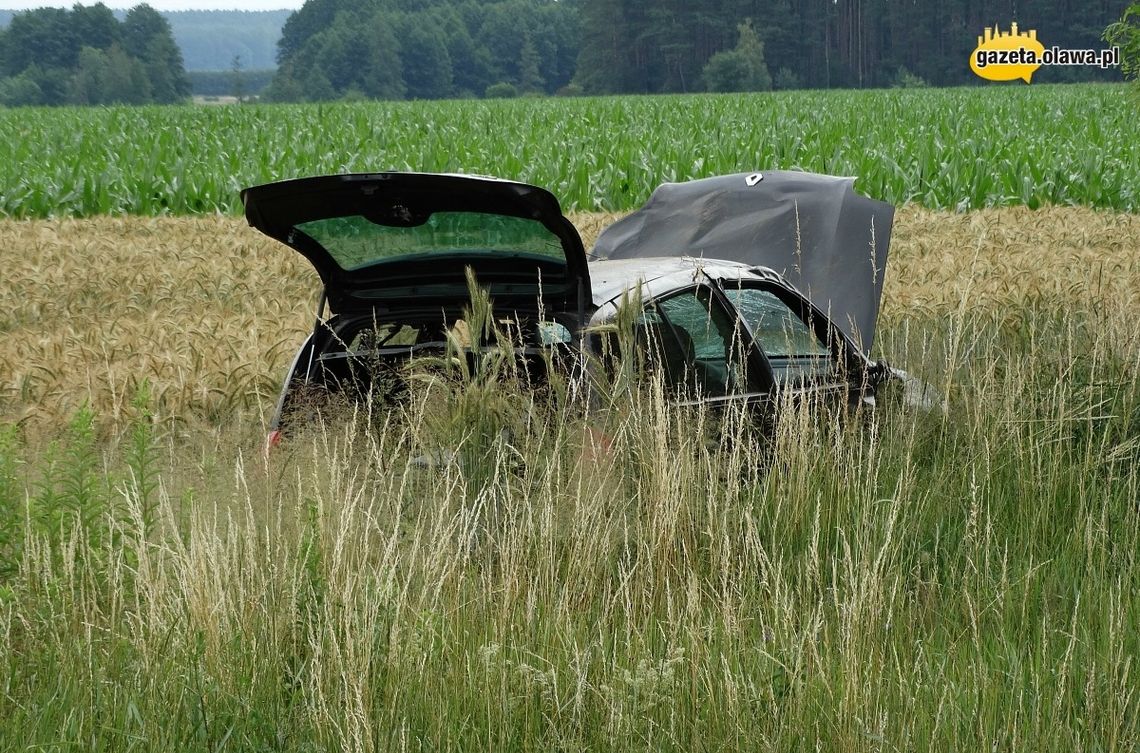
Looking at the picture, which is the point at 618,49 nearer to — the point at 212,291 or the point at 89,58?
the point at 89,58

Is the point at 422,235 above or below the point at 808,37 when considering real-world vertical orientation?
below

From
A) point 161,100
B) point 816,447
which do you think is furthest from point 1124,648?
point 161,100

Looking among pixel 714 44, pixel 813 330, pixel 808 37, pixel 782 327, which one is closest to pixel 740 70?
pixel 714 44

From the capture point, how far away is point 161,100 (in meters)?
117

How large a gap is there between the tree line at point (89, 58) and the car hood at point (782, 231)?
359 ft

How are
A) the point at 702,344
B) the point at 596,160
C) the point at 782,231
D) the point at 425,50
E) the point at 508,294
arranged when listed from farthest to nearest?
1. the point at 425,50
2. the point at 596,160
3. the point at 782,231
4. the point at 702,344
5. the point at 508,294

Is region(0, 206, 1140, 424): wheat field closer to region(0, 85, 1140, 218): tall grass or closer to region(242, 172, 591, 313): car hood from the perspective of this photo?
region(242, 172, 591, 313): car hood

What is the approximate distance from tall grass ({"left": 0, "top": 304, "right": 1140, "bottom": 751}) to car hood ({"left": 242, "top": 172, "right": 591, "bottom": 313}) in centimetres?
64

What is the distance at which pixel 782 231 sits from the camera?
955 cm

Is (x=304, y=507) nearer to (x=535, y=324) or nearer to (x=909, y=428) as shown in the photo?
(x=535, y=324)

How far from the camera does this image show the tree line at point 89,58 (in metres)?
113

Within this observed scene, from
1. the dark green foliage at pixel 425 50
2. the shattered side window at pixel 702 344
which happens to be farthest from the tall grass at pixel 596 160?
the dark green foliage at pixel 425 50

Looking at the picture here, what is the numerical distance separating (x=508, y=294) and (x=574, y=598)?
1648mm

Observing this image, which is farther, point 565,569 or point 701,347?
point 701,347
